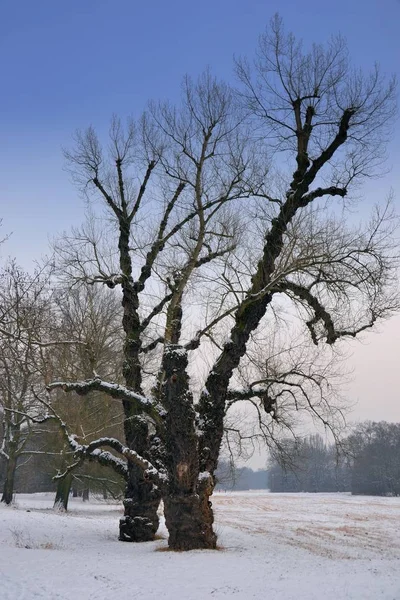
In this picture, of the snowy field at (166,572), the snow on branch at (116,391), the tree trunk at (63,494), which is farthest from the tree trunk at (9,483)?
the snow on branch at (116,391)

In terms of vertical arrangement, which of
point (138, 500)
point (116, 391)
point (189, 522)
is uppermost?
point (116, 391)

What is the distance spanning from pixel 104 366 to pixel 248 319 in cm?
1059

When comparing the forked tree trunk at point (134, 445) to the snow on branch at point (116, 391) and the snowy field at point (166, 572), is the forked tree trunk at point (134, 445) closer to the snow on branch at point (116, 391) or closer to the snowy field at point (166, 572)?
the snowy field at point (166, 572)

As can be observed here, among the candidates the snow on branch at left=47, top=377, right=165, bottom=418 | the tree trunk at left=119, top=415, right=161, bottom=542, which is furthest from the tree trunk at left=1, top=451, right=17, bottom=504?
the snow on branch at left=47, top=377, right=165, bottom=418

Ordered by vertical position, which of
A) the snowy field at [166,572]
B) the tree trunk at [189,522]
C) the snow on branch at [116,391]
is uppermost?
the snow on branch at [116,391]

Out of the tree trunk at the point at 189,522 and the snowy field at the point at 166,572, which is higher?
the tree trunk at the point at 189,522

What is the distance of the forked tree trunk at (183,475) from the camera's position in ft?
39.0

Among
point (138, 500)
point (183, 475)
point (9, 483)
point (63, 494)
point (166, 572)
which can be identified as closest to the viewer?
point (166, 572)

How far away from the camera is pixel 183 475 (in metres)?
12.1

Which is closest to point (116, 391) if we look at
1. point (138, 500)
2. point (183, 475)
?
point (183, 475)

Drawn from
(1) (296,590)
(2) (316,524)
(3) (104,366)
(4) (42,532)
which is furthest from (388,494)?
(1) (296,590)

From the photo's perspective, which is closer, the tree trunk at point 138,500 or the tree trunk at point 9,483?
the tree trunk at point 138,500

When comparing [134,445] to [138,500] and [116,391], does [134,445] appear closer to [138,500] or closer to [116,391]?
A: [138,500]

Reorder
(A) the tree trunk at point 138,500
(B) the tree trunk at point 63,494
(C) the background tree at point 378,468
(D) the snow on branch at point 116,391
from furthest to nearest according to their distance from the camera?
(C) the background tree at point 378,468
(B) the tree trunk at point 63,494
(A) the tree trunk at point 138,500
(D) the snow on branch at point 116,391
